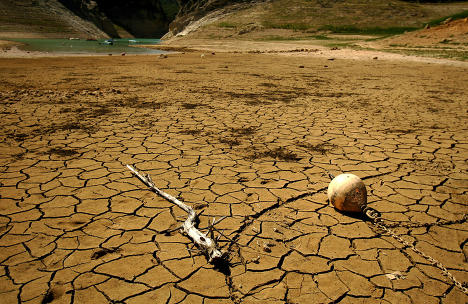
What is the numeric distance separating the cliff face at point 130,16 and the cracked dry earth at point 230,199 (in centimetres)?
9037

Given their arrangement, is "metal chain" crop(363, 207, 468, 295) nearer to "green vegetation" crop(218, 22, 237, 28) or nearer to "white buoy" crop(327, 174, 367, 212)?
"white buoy" crop(327, 174, 367, 212)

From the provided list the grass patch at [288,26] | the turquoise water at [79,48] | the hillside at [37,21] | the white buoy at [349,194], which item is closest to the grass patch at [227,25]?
the grass patch at [288,26]

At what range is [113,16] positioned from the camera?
3935 inches

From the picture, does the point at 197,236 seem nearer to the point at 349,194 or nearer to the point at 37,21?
A: the point at 349,194

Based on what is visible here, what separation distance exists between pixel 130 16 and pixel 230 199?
374 ft

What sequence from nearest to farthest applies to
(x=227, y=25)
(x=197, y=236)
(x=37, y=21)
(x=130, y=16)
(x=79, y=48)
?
(x=197, y=236)
(x=79, y=48)
(x=227, y=25)
(x=37, y=21)
(x=130, y=16)

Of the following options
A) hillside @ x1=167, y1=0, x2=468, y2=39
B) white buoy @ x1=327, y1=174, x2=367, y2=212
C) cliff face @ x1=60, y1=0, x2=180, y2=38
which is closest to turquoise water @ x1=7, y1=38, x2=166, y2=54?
hillside @ x1=167, y1=0, x2=468, y2=39

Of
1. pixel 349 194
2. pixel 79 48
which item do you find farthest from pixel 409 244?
pixel 79 48

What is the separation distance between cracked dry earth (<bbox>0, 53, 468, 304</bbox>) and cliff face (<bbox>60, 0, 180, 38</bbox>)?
90368 mm

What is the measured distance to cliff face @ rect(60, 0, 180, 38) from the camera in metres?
88.5

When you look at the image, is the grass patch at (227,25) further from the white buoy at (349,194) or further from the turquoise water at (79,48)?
the white buoy at (349,194)

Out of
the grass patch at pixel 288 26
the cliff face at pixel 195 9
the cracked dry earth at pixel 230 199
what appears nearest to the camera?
the cracked dry earth at pixel 230 199

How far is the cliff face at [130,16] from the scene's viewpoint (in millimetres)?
88500

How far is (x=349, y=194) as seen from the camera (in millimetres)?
2676
